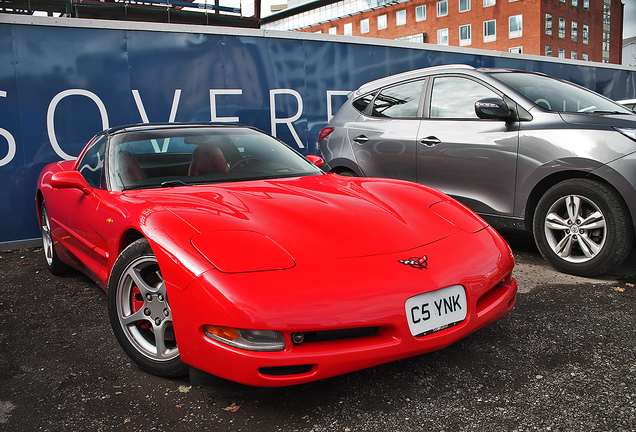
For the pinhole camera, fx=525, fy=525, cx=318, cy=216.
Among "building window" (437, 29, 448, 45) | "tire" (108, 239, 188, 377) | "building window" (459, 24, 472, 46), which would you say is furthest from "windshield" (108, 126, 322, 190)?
"building window" (437, 29, 448, 45)

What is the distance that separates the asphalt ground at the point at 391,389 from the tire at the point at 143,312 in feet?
0.40

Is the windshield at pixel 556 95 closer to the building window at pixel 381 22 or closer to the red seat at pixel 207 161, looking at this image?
the red seat at pixel 207 161

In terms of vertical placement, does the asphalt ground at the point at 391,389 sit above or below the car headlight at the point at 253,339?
below

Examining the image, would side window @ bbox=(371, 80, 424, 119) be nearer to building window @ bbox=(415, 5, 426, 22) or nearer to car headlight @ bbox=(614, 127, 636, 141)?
car headlight @ bbox=(614, 127, 636, 141)

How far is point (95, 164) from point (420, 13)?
58423 mm

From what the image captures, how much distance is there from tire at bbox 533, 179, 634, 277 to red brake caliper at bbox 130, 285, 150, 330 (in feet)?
10.1

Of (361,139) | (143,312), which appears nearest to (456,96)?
(361,139)

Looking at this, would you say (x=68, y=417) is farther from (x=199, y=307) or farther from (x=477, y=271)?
(x=477, y=271)

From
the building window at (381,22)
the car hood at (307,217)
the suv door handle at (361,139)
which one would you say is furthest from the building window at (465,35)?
the car hood at (307,217)

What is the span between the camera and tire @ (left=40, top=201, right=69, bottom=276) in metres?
4.47

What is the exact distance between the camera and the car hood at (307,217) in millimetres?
2260

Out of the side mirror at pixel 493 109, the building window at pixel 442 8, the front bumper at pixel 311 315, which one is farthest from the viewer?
the building window at pixel 442 8

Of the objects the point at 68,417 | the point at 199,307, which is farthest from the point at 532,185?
the point at 68,417

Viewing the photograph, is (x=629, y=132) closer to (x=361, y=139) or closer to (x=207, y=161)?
(x=361, y=139)
